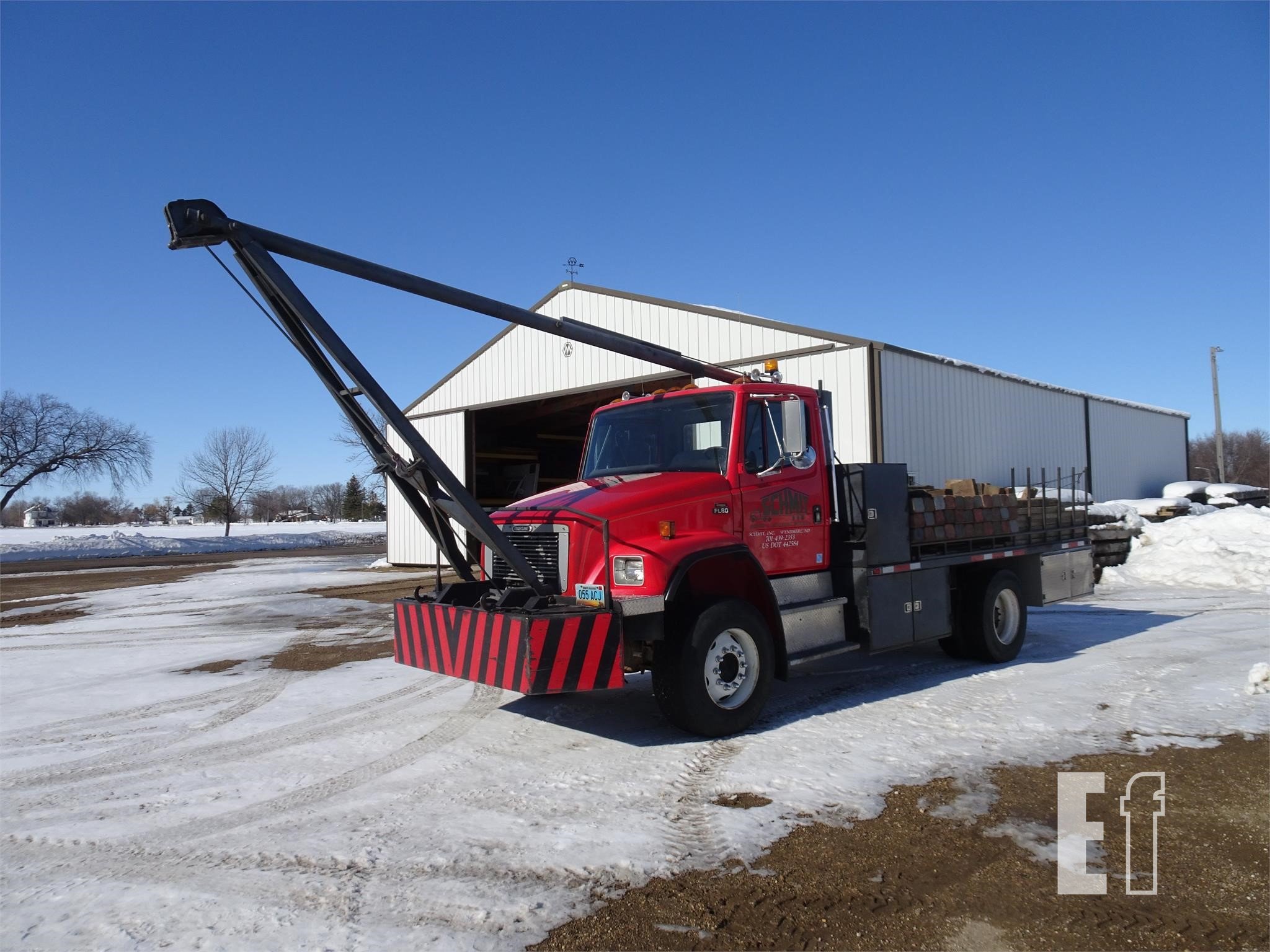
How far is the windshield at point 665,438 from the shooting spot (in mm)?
6988

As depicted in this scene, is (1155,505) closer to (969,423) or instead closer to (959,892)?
(969,423)

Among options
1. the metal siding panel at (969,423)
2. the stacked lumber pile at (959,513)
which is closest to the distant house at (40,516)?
the metal siding panel at (969,423)

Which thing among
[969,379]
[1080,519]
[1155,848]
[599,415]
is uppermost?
[969,379]

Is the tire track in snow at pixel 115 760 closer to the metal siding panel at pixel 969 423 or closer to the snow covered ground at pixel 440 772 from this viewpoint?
the snow covered ground at pixel 440 772

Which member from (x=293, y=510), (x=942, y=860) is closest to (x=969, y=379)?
(x=942, y=860)

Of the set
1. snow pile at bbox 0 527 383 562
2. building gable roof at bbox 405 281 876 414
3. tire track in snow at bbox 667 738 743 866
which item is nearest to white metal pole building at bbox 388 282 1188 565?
building gable roof at bbox 405 281 876 414

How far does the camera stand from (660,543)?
620 centimetres

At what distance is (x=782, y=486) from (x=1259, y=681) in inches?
175

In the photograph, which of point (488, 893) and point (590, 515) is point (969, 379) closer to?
point (590, 515)

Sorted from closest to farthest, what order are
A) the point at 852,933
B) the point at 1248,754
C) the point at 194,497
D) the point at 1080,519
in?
the point at 852,933
the point at 1248,754
the point at 1080,519
the point at 194,497

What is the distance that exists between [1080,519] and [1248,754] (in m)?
5.76

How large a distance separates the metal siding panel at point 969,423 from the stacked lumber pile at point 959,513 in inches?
206

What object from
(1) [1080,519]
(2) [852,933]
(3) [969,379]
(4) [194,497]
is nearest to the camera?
(2) [852,933]

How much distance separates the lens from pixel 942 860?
4.14m
